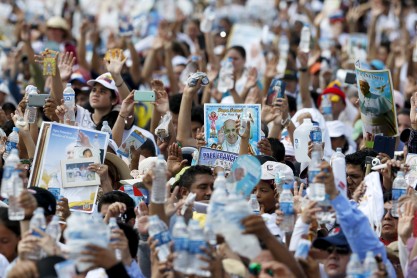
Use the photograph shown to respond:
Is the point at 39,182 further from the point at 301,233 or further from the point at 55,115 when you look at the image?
the point at 301,233

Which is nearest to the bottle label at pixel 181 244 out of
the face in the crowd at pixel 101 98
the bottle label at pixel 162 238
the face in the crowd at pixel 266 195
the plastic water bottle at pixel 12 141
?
the bottle label at pixel 162 238

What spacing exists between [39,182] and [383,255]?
314 cm

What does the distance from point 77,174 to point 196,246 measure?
2965 mm

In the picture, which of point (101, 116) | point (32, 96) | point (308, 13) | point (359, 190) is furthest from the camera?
point (308, 13)

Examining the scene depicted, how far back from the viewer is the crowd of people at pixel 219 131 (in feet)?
24.0

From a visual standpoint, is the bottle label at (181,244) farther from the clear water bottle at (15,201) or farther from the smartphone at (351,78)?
the smartphone at (351,78)

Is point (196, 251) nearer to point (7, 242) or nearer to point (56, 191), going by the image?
point (7, 242)

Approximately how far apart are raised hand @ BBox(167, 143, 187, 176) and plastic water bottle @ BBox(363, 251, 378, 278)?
3.43 m

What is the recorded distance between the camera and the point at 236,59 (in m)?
15.2

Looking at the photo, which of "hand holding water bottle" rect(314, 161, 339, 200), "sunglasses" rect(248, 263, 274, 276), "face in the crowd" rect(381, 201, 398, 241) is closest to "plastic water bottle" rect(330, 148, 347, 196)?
"hand holding water bottle" rect(314, 161, 339, 200)

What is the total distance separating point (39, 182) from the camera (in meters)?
9.70

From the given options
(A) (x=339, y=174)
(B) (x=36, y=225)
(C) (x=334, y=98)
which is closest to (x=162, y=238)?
(B) (x=36, y=225)

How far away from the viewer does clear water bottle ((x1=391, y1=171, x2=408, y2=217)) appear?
8.62 metres

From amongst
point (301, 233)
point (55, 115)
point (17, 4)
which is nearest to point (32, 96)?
point (55, 115)
